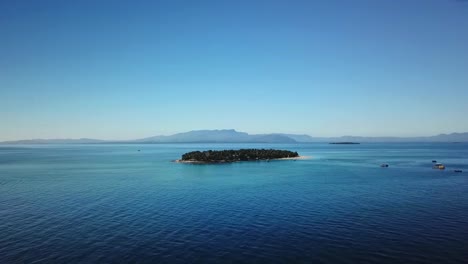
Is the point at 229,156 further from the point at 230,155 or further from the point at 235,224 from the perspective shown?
the point at 235,224

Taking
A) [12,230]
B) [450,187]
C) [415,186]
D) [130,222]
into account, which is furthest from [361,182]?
[12,230]

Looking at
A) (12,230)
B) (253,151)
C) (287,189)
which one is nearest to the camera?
(12,230)

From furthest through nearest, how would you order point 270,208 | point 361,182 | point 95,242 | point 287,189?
1. point 361,182
2. point 287,189
3. point 270,208
4. point 95,242

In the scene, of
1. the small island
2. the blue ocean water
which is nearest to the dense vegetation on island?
the small island

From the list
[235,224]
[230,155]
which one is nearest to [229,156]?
[230,155]

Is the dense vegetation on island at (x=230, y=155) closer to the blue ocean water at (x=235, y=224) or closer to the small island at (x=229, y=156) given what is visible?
the small island at (x=229, y=156)

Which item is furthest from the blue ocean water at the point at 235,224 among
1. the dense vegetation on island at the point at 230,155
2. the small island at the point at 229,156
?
the dense vegetation on island at the point at 230,155

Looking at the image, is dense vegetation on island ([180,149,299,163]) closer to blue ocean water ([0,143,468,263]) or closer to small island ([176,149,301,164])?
small island ([176,149,301,164])

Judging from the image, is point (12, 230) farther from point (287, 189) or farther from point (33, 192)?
point (287, 189)
